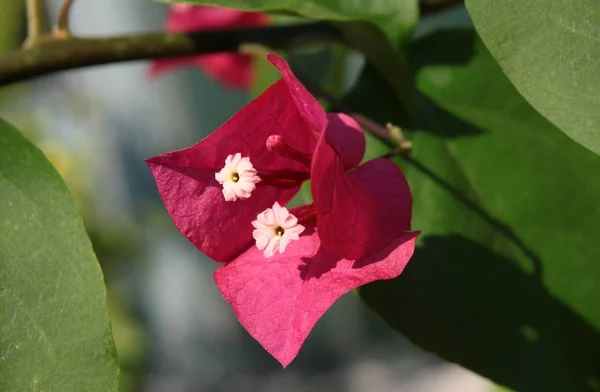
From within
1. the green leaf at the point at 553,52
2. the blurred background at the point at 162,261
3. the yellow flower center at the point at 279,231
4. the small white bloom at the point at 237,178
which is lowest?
the blurred background at the point at 162,261

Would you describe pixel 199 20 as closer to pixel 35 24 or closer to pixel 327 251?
pixel 35 24

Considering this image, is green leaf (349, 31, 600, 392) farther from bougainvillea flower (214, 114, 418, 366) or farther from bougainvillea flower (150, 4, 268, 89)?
bougainvillea flower (150, 4, 268, 89)

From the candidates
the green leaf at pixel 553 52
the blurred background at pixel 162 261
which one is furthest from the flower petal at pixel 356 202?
the blurred background at pixel 162 261

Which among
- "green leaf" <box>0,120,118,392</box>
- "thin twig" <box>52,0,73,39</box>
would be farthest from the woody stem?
"green leaf" <box>0,120,118,392</box>

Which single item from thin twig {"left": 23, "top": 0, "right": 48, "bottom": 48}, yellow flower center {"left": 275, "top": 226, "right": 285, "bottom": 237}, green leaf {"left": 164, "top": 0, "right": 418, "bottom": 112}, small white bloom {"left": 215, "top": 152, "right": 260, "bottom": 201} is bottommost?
thin twig {"left": 23, "top": 0, "right": 48, "bottom": 48}

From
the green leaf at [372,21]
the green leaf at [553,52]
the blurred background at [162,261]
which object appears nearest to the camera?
the green leaf at [553,52]

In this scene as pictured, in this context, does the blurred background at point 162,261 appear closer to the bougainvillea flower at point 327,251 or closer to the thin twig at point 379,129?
the thin twig at point 379,129

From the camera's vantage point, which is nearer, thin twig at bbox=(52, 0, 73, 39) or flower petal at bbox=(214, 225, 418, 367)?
flower petal at bbox=(214, 225, 418, 367)
